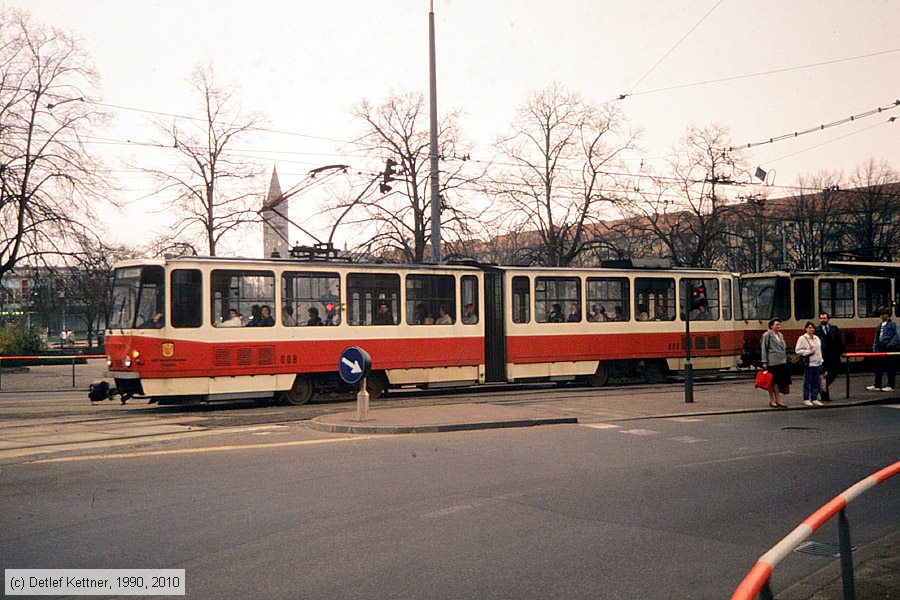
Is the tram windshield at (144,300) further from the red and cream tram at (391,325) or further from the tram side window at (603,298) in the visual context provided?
the tram side window at (603,298)

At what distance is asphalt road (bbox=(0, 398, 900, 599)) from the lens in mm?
6031

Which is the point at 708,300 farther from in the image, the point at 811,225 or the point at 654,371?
the point at 811,225

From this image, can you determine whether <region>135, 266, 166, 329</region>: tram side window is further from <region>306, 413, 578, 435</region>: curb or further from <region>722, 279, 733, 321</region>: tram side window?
<region>722, 279, 733, 321</region>: tram side window

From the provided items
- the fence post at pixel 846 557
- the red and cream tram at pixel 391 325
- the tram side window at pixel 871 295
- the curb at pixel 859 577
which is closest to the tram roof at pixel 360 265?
the red and cream tram at pixel 391 325

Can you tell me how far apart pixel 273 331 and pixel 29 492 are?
10282 millimetres

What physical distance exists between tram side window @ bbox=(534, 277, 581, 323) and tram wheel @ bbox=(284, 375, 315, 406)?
6.45 meters

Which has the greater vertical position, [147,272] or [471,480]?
[147,272]

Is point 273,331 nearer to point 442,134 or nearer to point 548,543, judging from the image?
point 548,543

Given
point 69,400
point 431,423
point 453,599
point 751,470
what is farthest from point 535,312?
point 453,599

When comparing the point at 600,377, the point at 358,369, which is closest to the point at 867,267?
the point at 358,369

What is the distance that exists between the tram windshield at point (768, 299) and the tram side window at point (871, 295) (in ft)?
11.3

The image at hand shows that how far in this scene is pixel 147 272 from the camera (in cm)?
1798

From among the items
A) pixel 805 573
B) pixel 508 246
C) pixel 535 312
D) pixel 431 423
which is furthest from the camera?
pixel 508 246

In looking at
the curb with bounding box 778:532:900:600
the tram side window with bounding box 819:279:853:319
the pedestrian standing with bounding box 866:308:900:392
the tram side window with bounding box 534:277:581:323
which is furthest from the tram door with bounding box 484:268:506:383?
the curb with bounding box 778:532:900:600
